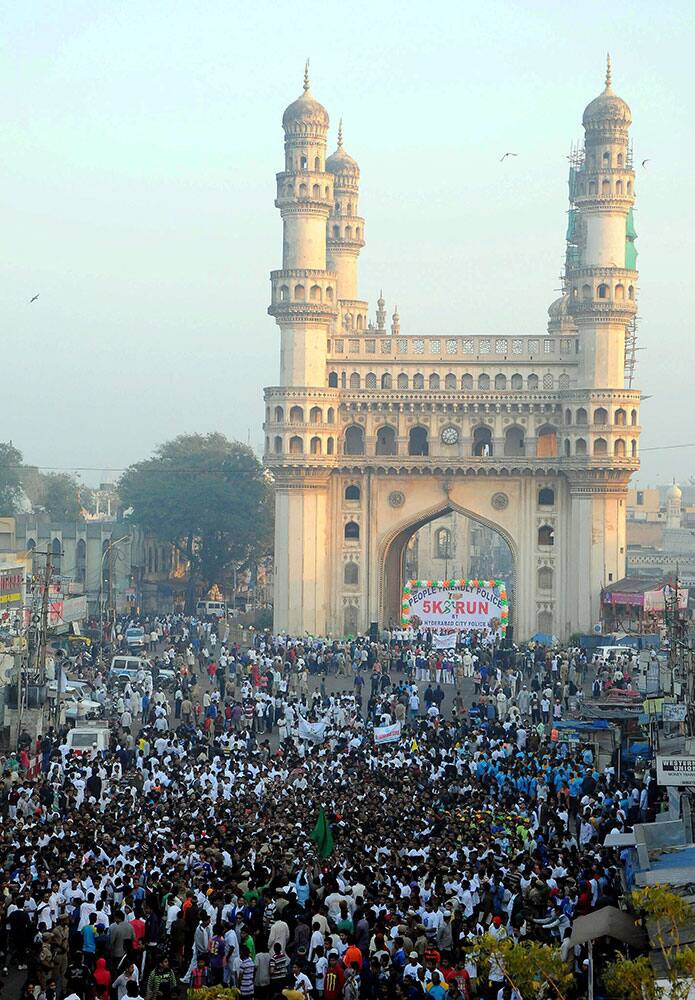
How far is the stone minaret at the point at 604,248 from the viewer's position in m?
54.9

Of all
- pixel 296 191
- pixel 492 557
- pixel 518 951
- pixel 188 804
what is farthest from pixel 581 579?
pixel 492 557

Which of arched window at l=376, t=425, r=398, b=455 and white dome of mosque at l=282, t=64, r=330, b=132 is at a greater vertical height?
white dome of mosque at l=282, t=64, r=330, b=132

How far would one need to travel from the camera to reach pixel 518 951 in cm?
1183

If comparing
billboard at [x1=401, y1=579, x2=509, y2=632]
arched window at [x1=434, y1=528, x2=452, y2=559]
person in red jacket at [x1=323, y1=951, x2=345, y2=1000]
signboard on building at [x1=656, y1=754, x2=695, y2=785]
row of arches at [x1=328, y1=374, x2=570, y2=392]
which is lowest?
person in red jacket at [x1=323, y1=951, x2=345, y2=1000]

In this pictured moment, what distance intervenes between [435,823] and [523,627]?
111 feet

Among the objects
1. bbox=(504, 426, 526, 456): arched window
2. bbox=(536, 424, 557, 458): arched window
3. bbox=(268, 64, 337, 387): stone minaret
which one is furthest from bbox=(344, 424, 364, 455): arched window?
bbox=(536, 424, 557, 458): arched window

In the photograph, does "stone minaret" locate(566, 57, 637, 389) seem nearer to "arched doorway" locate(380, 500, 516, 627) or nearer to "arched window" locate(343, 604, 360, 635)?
"arched doorway" locate(380, 500, 516, 627)

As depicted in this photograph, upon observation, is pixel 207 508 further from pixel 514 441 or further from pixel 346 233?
pixel 514 441

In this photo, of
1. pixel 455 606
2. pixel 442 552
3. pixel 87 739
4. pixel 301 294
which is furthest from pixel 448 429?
pixel 442 552

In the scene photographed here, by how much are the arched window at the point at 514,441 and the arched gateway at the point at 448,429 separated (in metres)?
0.07

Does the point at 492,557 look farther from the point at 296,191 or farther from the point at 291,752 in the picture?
the point at 291,752

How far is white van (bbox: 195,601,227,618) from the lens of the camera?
62.2m

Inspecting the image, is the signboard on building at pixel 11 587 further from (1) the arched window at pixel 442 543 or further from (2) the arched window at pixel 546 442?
(1) the arched window at pixel 442 543

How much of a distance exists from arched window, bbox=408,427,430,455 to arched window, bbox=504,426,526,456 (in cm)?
244
